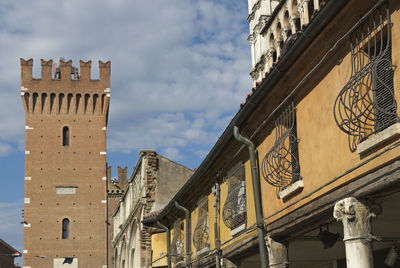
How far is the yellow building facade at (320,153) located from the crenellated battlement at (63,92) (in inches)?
1864

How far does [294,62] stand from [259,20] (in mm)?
18151

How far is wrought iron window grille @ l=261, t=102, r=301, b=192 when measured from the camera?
984 centimetres

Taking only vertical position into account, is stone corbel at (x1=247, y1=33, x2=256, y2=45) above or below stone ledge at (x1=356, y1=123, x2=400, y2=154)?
above

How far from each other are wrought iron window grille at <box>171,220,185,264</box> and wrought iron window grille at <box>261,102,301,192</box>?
10.4 metres

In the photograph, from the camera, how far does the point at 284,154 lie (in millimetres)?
10508

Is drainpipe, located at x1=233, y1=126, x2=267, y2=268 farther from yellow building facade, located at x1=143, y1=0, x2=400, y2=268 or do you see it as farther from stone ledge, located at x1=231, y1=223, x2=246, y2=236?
stone ledge, located at x1=231, y1=223, x2=246, y2=236

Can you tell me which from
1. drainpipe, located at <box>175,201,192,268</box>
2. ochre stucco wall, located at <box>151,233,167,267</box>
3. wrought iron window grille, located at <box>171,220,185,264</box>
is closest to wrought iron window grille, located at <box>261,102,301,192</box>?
drainpipe, located at <box>175,201,192,268</box>

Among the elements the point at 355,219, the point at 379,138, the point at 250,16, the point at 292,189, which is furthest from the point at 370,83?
the point at 250,16

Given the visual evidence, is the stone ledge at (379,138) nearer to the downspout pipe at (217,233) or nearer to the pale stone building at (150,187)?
the downspout pipe at (217,233)

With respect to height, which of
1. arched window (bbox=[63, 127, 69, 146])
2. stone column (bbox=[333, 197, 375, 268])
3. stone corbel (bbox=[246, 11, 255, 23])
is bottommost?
stone column (bbox=[333, 197, 375, 268])

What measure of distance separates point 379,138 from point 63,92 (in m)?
57.0

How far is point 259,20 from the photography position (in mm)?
26969

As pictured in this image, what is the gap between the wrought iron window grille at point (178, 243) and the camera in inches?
817

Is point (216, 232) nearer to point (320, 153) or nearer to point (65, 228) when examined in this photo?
point (320, 153)
